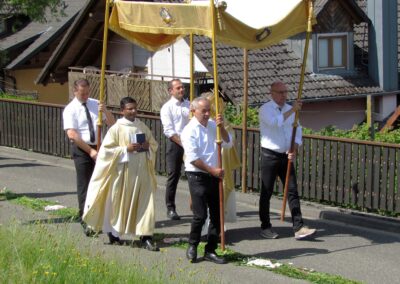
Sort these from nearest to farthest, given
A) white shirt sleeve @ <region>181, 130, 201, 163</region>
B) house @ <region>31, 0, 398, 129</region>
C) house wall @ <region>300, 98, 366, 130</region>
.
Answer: white shirt sleeve @ <region>181, 130, 201, 163</region>, house @ <region>31, 0, 398, 129</region>, house wall @ <region>300, 98, 366, 130</region>

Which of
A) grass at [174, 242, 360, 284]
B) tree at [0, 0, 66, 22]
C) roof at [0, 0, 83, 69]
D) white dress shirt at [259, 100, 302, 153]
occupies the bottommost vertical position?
grass at [174, 242, 360, 284]

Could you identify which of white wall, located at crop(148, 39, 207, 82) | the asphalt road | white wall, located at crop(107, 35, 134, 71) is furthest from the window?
the asphalt road

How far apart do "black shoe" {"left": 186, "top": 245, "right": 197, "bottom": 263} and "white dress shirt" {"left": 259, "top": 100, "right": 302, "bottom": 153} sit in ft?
6.28

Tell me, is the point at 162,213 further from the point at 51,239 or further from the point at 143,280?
the point at 143,280

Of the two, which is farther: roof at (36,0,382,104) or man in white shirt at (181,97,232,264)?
roof at (36,0,382,104)

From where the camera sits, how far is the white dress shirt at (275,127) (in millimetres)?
10305

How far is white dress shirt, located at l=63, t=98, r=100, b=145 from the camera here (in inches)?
414

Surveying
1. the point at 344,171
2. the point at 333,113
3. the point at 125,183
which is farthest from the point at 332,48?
the point at 125,183

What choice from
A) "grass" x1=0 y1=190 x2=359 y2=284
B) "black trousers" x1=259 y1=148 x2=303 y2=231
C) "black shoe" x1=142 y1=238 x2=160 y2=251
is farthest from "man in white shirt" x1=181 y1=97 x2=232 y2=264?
"black trousers" x1=259 y1=148 x2=303 y2=231

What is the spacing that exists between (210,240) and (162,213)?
9.77 ft

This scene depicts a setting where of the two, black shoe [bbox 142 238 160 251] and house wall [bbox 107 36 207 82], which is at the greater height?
house wall [bbox 107 36 207 82]

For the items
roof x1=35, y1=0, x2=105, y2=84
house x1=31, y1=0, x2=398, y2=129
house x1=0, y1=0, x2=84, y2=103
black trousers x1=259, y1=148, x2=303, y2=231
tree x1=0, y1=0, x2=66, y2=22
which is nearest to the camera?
black trousers x1=259, y1=148, x2=303, y2=231

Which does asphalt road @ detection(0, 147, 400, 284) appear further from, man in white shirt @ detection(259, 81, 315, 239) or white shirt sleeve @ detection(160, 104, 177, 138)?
white shirt sleeve @ detection(160, 104, 177, 138)

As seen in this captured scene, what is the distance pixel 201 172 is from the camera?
9.14 m
